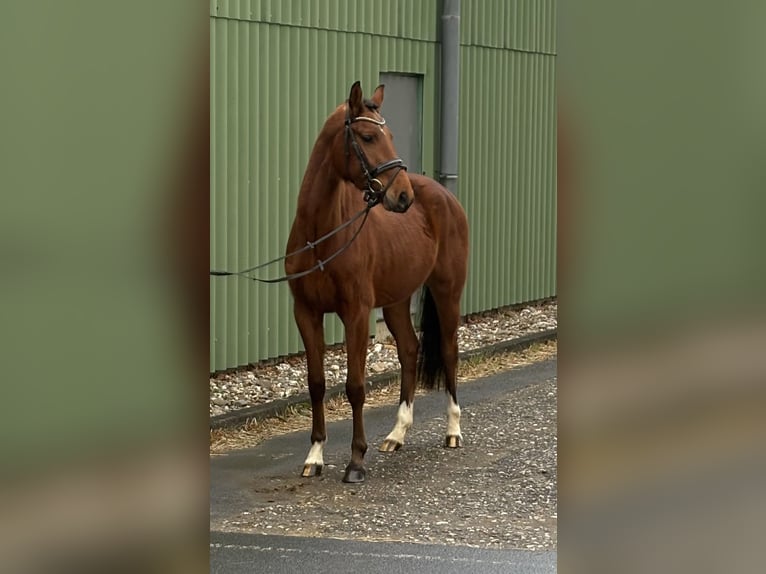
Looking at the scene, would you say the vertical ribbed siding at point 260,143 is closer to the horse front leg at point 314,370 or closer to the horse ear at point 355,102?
the horse front leg at point 314,370

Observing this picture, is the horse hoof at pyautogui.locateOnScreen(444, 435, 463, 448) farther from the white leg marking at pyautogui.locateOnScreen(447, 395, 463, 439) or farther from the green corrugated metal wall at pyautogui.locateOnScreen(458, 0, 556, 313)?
the green corrugated metal wall at pyautogui.locateOnScreen(458, 0, 556, 313)

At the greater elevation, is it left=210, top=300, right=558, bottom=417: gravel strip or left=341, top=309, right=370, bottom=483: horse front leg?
left=341, top=309, right=370, bottom=483: horse front leg

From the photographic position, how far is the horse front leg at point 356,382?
340 inches

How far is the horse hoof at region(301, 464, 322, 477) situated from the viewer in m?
8.70

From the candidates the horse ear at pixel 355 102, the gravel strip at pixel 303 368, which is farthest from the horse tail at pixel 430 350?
the horse ear at pixel 355 102

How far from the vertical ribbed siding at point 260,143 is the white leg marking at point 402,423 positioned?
1908 mm

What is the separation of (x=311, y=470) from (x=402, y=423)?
3.51 feet

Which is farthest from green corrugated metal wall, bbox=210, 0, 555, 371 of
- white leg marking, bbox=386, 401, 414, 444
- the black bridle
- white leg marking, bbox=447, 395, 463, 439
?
the black bridle

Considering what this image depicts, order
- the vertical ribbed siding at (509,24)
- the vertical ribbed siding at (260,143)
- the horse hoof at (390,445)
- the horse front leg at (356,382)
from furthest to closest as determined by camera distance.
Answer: the vertical ribbed siding at (509,24) → the vertical ribbed siding at (260,143) → the horse hoof at (390,445) → the horse front leg at (356,382)

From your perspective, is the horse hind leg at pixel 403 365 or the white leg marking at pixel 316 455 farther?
the horse hind leg at pixel 403 365

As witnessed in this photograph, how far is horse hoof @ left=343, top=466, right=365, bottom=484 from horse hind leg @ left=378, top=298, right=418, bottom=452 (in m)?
0.93
